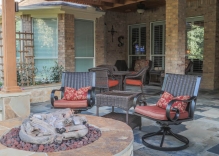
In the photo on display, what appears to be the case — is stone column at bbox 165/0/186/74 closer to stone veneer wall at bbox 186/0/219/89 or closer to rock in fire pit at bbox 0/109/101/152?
stone veneer wall at bbox 186/0/219/89

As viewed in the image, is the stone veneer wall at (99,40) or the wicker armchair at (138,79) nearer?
the wicker armchair at (138,79)

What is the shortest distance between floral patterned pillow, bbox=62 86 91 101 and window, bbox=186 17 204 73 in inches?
218

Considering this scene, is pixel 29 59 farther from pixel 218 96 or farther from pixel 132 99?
pixel 218 96

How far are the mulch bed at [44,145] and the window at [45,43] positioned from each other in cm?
550

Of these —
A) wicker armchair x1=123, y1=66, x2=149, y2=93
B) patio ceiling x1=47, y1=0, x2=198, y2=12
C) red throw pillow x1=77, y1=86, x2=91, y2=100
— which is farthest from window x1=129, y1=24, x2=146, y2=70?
red throw pillow x1=77, y1=86, x2=91, y2=100

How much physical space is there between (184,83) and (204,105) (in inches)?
102

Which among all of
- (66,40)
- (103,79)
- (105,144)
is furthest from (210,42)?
(105,144)

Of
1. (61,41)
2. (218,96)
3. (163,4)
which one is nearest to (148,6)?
(163,4)

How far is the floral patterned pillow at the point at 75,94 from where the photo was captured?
14.6 ft

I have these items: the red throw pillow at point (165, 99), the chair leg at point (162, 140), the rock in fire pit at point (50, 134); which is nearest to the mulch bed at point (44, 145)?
the rock in fire pit at point (50, 134)

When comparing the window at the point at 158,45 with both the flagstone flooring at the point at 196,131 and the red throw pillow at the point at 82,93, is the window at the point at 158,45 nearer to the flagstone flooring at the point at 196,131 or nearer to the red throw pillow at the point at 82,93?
the flagstone flooring at the point at 196,131

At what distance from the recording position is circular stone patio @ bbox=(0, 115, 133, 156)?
6.90 ft

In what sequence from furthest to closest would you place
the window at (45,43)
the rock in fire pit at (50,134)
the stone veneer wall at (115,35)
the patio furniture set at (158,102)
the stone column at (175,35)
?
the stone veneer wall at (115,35) → the window at (45,43) → the stone column at (175,35) → the patio furniture set at (158,102) → the rock in fire pit at (50,134)

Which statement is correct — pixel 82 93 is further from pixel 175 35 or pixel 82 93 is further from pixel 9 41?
pixel 175 35
